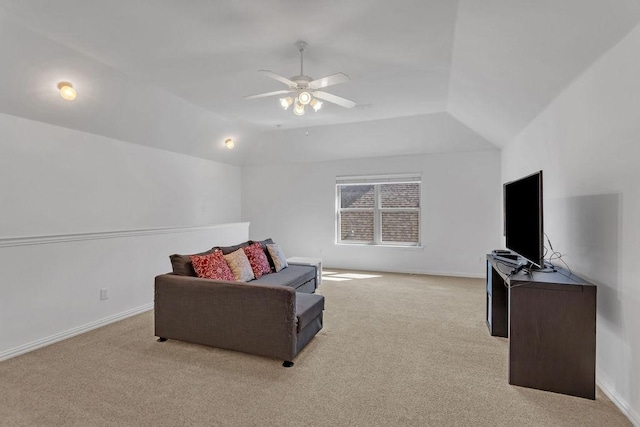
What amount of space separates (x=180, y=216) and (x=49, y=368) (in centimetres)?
293

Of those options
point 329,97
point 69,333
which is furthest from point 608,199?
point 69,333

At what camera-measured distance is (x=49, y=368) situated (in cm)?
252

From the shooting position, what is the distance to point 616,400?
2.02m

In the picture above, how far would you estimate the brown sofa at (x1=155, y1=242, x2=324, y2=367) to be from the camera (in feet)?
8.40

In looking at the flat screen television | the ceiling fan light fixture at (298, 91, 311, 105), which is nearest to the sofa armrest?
the ceiling fan light fixture at (298, 91, 311, 105)

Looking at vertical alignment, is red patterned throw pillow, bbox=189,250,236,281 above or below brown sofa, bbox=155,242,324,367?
above

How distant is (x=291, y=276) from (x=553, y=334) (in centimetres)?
261

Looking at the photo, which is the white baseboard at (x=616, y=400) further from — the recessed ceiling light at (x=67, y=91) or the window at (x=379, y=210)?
the recessed ceiling light at (x=67, y=91)

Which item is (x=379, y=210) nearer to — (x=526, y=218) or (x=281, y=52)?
(x=526, y=218)

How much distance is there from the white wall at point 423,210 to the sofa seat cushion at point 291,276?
2257 millimetres

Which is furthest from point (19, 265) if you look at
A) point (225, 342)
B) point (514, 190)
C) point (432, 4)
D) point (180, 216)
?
point (514, 190)

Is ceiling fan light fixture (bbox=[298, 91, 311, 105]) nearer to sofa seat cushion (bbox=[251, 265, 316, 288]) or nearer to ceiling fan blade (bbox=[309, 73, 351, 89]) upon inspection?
ceiling fan blade (bbox=[309, 73, 351, 89])

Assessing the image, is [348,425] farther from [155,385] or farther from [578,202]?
[578,202]

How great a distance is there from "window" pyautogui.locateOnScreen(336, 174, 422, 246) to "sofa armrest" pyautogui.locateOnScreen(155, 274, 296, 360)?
13.4 ft
